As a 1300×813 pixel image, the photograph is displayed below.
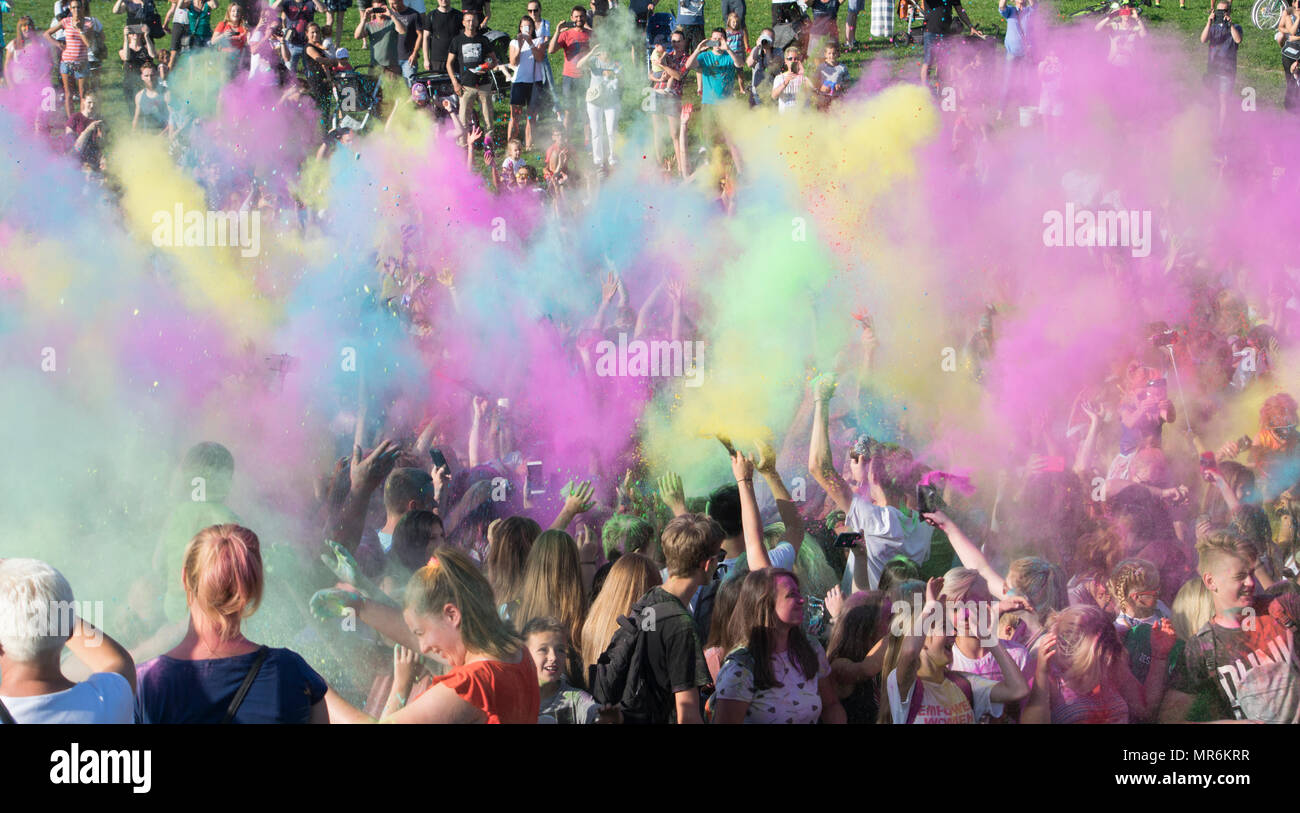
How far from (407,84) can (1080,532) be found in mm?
6691

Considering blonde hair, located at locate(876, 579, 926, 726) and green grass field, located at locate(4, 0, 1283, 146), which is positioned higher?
green grass field, located at locate(4, 0, 1283, 146)

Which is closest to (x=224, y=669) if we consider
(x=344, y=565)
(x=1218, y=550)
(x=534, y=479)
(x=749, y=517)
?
(x=344, y=565)

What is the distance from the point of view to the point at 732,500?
18.3 ft

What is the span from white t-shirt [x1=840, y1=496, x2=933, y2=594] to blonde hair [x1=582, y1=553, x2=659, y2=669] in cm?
128

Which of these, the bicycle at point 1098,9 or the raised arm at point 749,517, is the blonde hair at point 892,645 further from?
the bicycle at point 1098,9

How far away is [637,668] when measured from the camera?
4574 millimetres

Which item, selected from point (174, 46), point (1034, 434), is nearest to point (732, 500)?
point (1034, 434)

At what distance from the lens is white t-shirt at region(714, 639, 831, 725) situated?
4.49 meters

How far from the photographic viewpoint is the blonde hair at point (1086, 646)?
4.73 meters

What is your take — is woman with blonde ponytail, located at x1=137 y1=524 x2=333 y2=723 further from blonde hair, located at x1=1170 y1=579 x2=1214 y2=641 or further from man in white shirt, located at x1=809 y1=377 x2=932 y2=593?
blonde hair, located at x1=1170 y1=579 x2=1214 y2=641

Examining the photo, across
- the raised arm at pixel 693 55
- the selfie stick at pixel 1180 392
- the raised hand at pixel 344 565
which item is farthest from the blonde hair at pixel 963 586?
the raised arm at pixel 693 55

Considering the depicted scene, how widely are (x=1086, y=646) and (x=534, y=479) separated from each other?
3.24 meters

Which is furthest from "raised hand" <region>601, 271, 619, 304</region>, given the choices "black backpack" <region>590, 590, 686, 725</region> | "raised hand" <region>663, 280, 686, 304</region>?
"black backpack" <region>590, 590, 686, 725</region>
